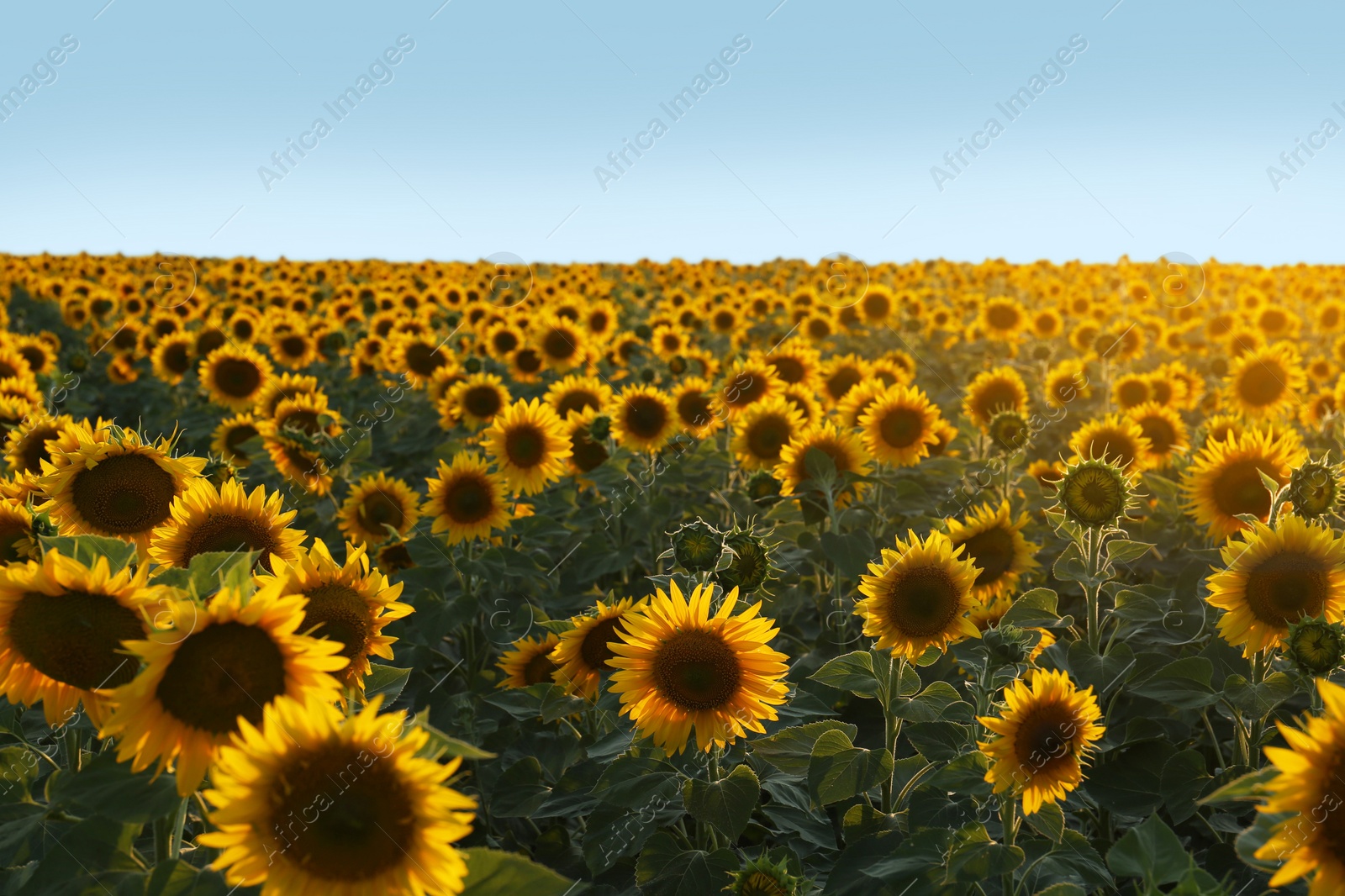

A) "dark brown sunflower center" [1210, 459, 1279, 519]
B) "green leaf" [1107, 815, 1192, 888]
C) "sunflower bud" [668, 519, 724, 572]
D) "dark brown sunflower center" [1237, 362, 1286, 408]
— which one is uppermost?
"dark brown sunflower center" [1237, 362, 1286, 408]

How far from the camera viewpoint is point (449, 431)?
8.92 meters

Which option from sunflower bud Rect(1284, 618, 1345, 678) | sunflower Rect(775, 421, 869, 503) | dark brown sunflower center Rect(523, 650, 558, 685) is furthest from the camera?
sunflower Rect(775, 421, 869, 503)

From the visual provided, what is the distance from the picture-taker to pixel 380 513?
17.2 feet

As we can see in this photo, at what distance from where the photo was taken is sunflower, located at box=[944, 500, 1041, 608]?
391cm

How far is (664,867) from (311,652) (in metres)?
1.62

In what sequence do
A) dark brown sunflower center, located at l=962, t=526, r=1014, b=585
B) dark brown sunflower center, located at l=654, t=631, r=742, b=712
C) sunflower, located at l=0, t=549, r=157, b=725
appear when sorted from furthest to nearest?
dark brown sunflower center, located at l=962, t=526, r=1014, b=585 < dark brown sunflower center, located at l=654, t=631, r=742, b=712 < sunflower, located at l=0, t=549, r=157, b=725

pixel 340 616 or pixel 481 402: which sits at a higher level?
pixel 481 402

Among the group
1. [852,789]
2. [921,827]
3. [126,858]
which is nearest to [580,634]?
[852,789]

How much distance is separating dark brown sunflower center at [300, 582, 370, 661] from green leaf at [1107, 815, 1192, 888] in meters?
1.82

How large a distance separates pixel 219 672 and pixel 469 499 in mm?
3273

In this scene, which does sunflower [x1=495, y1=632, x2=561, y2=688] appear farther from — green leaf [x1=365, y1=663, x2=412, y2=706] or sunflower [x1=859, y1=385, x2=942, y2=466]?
sunflower [x1=859, y1=385, x2=942, y2=466]

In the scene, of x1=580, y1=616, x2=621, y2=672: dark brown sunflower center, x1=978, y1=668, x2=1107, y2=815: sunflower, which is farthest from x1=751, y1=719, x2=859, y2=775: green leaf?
x1=580, y1=616, x2=621, y2=672: dark brown sunflower center

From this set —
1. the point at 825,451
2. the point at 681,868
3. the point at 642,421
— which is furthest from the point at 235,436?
the point at 681,868

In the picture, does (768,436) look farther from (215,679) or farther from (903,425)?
(215,679)
